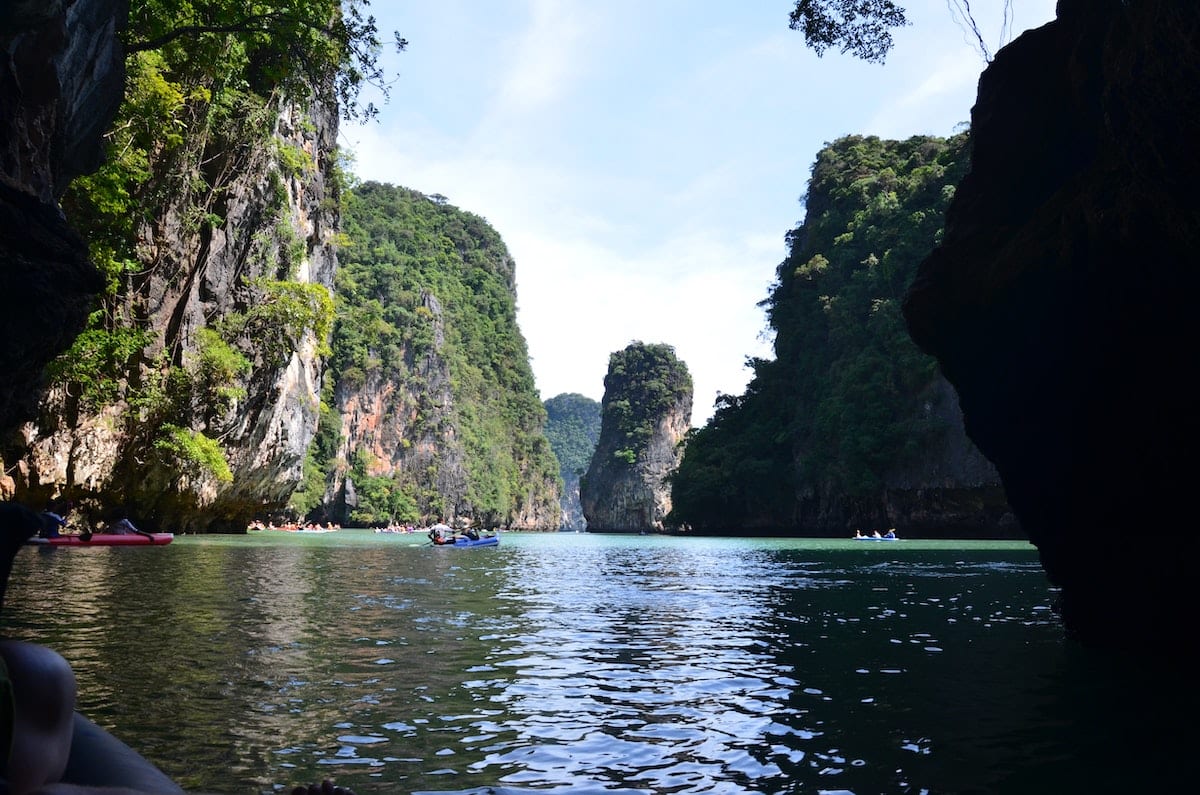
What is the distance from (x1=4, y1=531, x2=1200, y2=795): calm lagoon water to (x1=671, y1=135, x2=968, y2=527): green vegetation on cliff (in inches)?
1666

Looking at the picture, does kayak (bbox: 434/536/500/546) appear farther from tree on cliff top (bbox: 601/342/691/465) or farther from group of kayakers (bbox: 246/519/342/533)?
tree on cliff top (bbox: 601/342/691/465)

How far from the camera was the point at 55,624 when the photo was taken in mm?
8945

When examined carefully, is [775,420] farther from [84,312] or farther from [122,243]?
[84,312]

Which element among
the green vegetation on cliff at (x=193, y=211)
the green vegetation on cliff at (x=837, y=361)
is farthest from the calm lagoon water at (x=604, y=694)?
the green vegetation on cliff at (x=837, y=361)

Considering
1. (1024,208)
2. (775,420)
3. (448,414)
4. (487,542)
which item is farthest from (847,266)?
(1024,208)

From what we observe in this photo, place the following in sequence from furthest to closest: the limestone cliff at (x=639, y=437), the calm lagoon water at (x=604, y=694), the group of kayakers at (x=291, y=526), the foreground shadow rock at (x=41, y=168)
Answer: the limestone cliff at (x=639, y=437)
the group of kayakers at (x=291, y=526)
the foreground shadow rock at (x=41, y=168)
the calm lagoon water at (x=604, y=694)

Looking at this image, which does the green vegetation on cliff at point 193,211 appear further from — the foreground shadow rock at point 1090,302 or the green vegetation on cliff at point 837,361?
the green vegetation on cliff at point 837,361

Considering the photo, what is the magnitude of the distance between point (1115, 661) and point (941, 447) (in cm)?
4491

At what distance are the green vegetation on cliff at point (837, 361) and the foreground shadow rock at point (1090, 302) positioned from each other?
4364cm

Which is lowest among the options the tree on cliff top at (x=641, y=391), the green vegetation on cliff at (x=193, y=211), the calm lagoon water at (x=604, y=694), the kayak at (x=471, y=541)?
the calm lagoon water at (x=604, y=694)

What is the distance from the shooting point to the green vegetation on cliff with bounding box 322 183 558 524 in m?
81.1

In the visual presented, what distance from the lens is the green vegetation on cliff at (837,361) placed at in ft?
178

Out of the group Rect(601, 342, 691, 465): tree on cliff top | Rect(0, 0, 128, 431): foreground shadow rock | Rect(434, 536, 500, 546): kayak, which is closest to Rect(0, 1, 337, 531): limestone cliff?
Rect(0, 0, 128, 431): foreground shadow rock

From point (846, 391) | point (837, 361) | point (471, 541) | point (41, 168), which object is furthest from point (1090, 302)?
point (837, 361)
